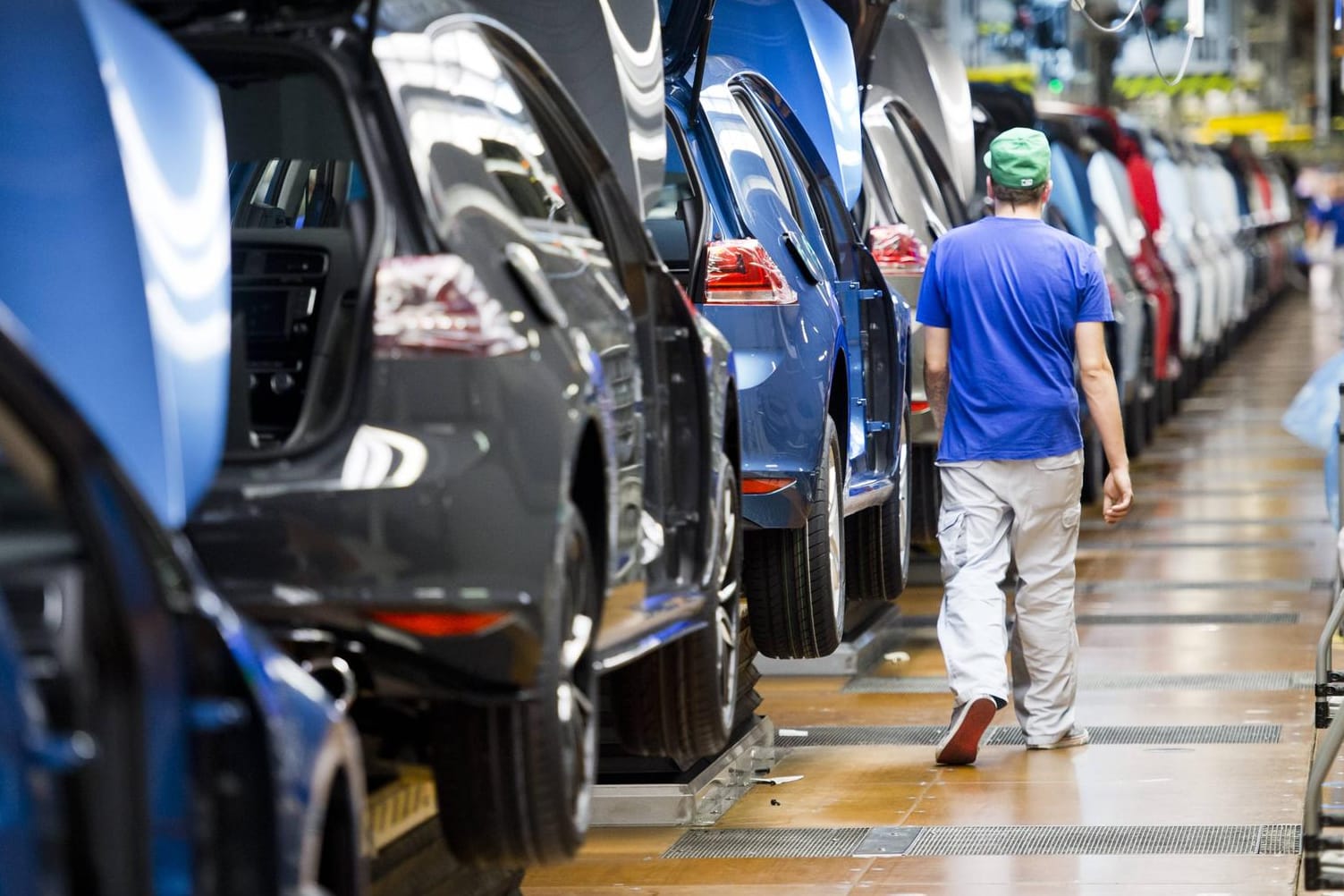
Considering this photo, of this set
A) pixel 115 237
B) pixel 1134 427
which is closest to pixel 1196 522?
pixel 1134 427

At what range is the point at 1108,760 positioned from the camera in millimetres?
7898

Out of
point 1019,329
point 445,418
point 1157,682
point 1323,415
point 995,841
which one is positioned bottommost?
point 1157,682

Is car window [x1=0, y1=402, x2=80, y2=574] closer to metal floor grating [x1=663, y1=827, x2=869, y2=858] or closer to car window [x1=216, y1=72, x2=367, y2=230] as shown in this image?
car window [x1=216, y1=72, x2=367, y2=230]

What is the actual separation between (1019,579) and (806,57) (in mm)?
2058

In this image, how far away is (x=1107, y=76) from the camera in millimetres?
30141

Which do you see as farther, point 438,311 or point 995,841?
point 995,841

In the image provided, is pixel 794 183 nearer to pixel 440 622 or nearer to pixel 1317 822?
pixel 1317 822

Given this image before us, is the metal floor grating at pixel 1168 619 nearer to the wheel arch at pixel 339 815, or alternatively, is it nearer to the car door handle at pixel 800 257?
the car door handle at pixel 800 257

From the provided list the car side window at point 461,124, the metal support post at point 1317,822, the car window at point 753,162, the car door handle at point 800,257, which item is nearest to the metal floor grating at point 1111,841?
the metal support post at point 1317,822

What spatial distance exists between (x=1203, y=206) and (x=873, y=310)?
1801cm

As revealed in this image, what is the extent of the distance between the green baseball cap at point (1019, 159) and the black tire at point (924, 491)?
3.24 m

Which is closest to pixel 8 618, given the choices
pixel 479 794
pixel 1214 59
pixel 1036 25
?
pixel 479 794

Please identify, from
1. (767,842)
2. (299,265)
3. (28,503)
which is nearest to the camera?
(28,503)

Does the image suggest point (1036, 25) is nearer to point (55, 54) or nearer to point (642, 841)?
point (642, 841)
